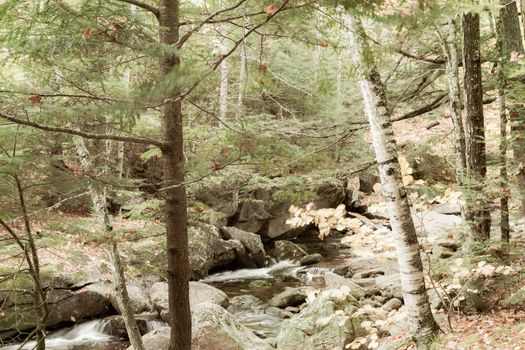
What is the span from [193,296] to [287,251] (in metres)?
7.86

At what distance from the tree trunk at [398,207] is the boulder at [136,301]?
26.7 ft

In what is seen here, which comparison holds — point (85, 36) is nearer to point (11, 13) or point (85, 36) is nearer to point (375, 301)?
point (11, 13)

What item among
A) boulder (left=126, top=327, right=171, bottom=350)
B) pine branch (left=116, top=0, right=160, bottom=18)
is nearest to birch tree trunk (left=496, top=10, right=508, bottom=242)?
pine branch (left=116, top=0, right=160, bottom=18)

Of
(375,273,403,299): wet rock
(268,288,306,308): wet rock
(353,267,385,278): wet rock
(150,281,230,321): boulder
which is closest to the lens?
(375,273,403,299): wet rock

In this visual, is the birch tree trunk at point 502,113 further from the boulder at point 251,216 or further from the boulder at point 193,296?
the boulder at point 251,216

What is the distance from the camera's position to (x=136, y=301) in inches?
439

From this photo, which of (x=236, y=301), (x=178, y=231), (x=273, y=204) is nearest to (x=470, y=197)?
(x=178, y=231)

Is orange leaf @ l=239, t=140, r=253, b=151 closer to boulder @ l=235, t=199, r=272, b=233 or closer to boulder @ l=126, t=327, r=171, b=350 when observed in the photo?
boulder @ l=126, t=327, r=171, b=350

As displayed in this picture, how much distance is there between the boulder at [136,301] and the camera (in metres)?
11.0

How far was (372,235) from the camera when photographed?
534 cm

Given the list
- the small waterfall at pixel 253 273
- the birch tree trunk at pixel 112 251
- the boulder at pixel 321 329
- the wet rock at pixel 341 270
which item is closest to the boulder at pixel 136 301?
the small waterfall at pixel 253 273

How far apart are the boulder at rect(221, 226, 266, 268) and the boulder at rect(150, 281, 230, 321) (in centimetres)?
494

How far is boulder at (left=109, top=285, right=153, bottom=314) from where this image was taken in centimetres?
1100

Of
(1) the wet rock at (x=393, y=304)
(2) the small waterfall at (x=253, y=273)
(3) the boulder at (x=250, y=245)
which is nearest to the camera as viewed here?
(1) the wet rock at (x=393, y=304)
